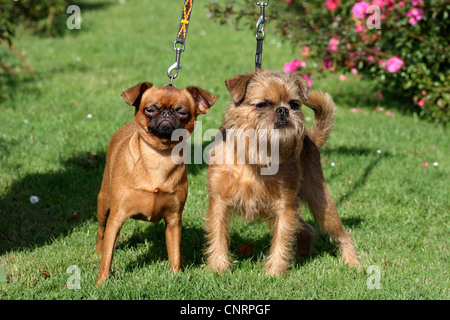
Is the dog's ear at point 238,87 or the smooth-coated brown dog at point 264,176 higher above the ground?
the dog's ear at point 238,87

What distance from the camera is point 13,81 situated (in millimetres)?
9133

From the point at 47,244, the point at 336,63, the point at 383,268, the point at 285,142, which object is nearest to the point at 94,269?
the point at 47,244

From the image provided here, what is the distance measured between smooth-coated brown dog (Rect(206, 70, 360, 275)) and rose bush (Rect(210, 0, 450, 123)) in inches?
155

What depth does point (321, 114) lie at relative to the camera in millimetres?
4660

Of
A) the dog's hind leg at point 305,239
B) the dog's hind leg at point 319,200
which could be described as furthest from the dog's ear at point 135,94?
the dog's hind leg at point 305,239

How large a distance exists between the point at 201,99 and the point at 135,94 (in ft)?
1.57

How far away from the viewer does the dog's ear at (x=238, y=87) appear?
12.4 ft

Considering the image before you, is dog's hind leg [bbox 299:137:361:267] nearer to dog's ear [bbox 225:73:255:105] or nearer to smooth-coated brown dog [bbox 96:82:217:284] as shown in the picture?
dog's ear [bbox 225:73:255:105]

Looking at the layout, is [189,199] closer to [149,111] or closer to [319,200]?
[319,200]

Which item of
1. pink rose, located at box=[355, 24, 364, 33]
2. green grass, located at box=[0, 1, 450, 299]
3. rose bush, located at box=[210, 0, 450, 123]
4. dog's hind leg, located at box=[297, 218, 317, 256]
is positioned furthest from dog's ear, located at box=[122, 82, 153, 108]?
pink rose, located at box=[355, 24, 364, 33]

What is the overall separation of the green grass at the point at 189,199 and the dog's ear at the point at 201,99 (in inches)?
46.8

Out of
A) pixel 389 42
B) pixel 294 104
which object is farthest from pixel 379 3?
pixel 294 104

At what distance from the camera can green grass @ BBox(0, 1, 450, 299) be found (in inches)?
151

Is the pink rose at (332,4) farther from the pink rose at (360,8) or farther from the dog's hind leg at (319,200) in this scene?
the dog's hind leg at (319,200)
